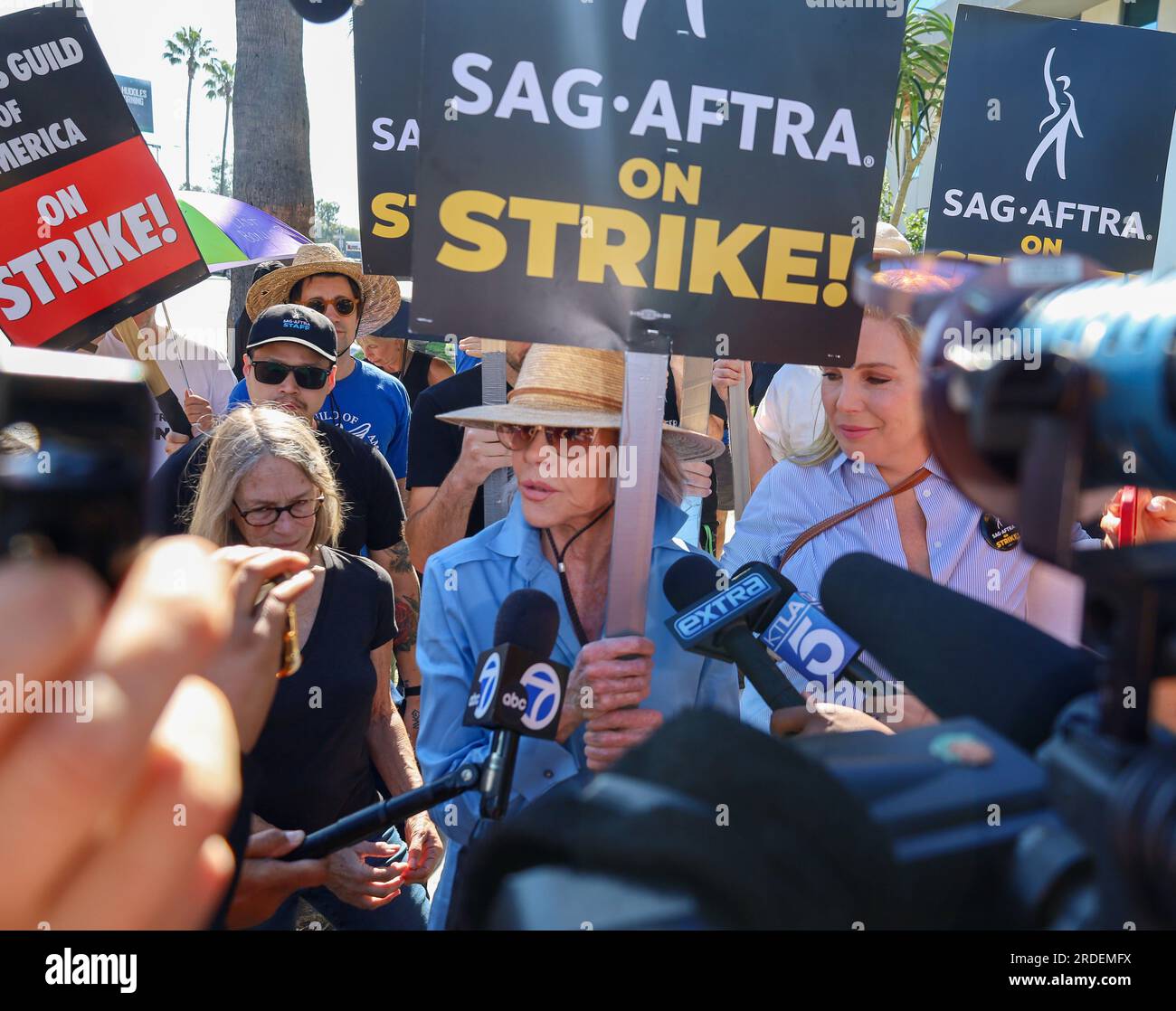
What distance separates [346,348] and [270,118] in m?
4.75

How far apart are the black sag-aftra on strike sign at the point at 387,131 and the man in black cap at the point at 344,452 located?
0.46 metres

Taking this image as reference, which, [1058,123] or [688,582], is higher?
[1058,123]

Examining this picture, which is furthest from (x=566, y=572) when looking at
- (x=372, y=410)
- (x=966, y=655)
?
(x=372, y=410)

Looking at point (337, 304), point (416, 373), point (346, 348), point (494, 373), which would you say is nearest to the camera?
point (494, 373)

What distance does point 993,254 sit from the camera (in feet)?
11.6

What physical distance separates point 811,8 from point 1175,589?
1.76 metres

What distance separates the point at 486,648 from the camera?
7.48ft

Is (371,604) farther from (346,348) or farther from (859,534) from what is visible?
(346,348)

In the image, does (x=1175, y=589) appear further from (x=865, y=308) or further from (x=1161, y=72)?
(x=1161, y=72)

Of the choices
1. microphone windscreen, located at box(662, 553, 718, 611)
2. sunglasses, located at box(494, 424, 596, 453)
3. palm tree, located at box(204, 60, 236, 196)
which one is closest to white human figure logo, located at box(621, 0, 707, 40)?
sunglasses, located at box(494, 424, 596, 453)

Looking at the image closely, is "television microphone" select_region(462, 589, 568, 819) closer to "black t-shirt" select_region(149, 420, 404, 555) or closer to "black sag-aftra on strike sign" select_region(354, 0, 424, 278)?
"black t-shirt" select_region(149, 420, 404, 555)

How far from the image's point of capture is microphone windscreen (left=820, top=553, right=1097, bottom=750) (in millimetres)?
863

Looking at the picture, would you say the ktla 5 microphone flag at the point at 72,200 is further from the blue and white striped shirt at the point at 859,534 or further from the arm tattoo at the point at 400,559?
the blue and white striped shirt at the point at 859,534

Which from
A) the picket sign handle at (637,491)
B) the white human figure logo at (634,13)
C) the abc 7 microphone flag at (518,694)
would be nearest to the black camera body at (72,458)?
the abc 7 microphone flag at (518,694)
